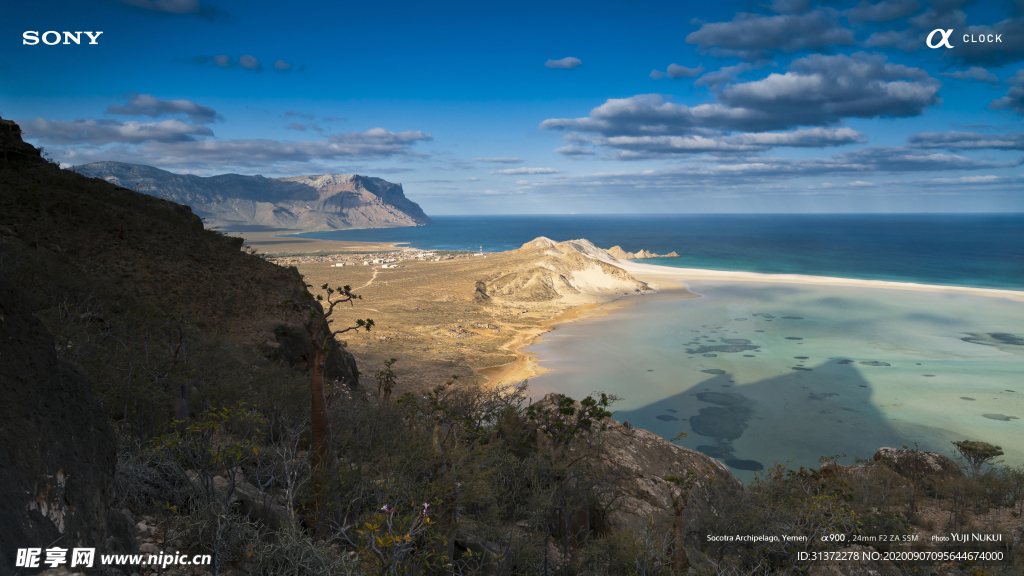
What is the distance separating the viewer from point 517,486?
13680 mm

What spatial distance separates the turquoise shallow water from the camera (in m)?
30.4

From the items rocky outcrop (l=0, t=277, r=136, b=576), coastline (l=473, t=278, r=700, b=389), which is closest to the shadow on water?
coastline (l=473, t=278, r=700, b=389)

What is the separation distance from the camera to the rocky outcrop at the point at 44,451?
4.43 m

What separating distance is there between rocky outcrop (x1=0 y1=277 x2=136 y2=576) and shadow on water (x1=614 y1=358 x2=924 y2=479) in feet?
92.9

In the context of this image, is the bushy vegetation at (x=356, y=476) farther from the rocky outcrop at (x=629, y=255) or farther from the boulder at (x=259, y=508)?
the rocky outcrop at (x=629, y=255)

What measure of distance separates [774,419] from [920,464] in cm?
977

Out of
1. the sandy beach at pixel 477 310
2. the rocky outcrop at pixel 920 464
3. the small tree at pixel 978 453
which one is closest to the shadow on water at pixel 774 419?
the rocky outcrop at pixel 920 464

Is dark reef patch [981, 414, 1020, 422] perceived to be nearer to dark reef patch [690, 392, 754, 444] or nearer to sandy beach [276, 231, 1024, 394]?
dark reef patch [690, 392, 754, 444]

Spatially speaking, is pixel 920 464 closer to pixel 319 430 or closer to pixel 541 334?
pixel 319 430

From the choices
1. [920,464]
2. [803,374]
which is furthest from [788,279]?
[920,464]

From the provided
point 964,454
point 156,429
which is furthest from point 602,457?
point 964,454

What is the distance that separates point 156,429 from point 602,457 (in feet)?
46.1

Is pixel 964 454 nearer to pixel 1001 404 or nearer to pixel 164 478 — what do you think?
pixel 1001 404

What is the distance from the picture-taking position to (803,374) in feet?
136
